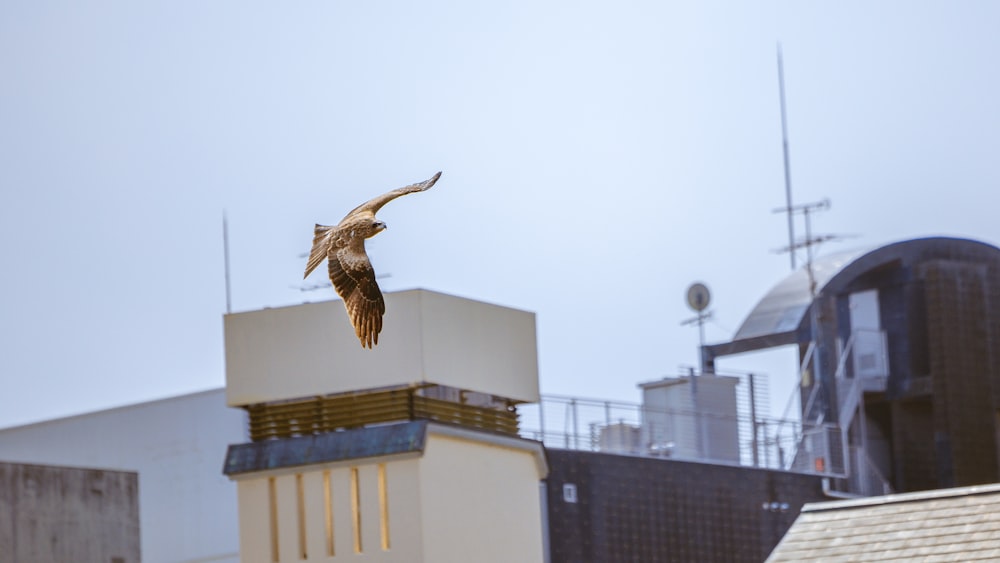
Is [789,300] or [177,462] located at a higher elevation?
[789,300]

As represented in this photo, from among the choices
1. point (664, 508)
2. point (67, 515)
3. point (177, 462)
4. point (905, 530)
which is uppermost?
point (177, 462)

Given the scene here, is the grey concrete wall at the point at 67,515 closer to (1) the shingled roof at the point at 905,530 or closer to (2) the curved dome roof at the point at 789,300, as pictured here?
(1) the shingled roof at the point at 905,530

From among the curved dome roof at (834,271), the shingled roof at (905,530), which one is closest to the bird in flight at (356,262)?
Answer: the shingled roof at (905,530)

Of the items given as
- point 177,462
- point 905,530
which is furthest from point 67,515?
point 177,462

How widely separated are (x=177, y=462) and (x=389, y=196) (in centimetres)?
2807

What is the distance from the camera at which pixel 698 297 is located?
5112 centimetres

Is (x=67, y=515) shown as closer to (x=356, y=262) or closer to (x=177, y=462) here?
(x=177, y=462)

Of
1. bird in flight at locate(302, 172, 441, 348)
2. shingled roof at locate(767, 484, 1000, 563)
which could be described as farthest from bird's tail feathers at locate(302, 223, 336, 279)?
shingled roof at locate(767, 484, 1000, 563)

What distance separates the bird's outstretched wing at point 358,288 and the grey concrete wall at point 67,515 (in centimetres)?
1321

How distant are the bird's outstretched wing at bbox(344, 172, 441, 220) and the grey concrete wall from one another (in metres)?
13.7

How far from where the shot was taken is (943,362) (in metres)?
50.6

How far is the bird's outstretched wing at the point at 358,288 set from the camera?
18.8 metres

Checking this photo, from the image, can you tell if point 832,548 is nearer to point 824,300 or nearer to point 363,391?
point 363,391

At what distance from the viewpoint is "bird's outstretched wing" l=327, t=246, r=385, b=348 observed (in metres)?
18.8
